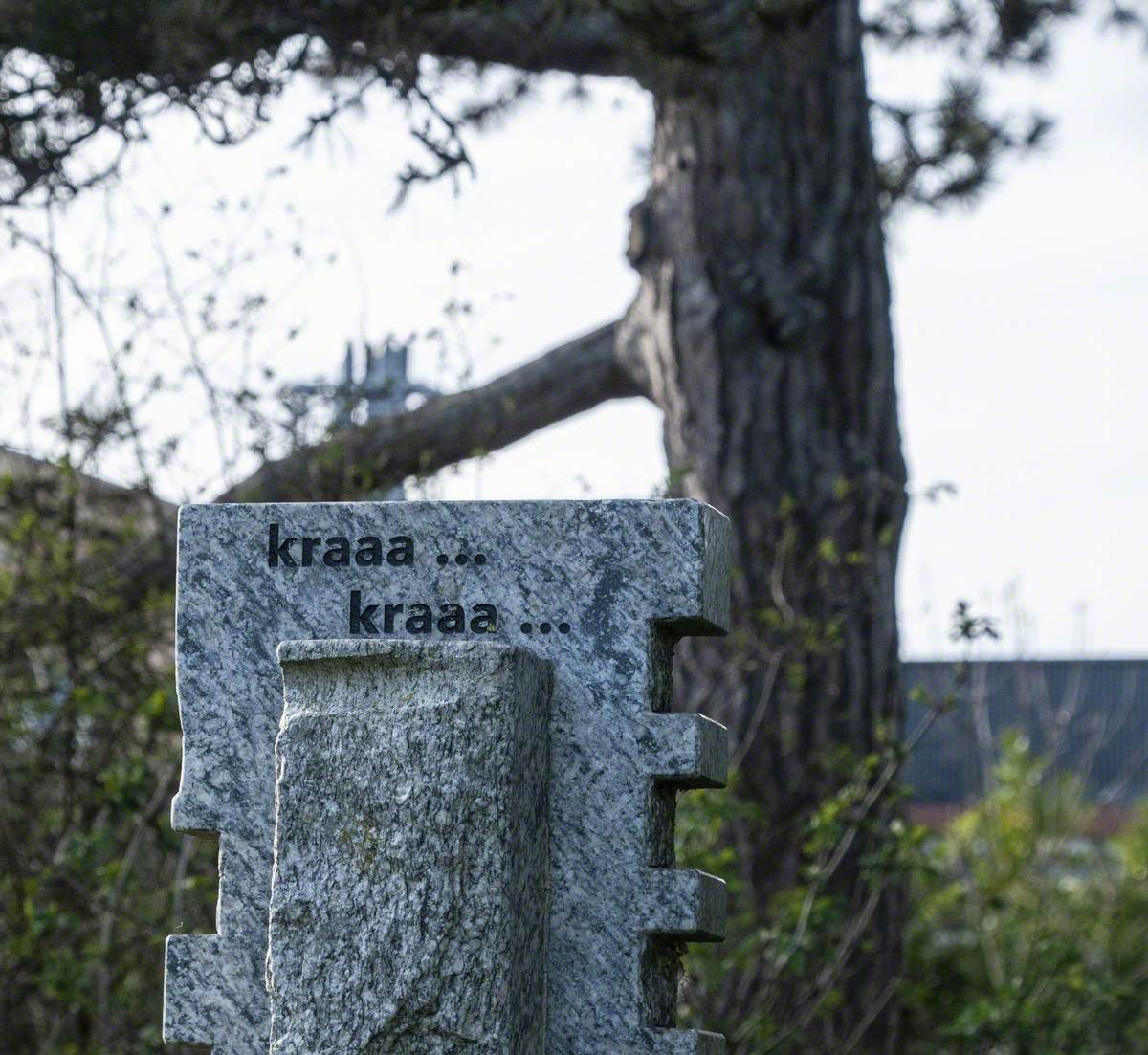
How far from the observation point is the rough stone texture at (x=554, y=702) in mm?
3635

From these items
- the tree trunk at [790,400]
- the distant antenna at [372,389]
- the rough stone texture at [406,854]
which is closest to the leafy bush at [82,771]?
the distant antenna at [372,389]

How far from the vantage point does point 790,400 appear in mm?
7688

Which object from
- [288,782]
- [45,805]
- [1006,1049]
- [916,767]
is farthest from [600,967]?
[916,767]

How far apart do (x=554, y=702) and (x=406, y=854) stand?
46 centimetres

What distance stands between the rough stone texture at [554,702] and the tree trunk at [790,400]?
3.15 meters

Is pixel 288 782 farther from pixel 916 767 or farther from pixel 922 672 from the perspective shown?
pixel 916 767

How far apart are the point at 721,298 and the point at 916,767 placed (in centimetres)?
1815

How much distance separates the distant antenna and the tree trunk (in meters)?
1.09

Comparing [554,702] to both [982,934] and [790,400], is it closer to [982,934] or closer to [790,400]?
[790,400]

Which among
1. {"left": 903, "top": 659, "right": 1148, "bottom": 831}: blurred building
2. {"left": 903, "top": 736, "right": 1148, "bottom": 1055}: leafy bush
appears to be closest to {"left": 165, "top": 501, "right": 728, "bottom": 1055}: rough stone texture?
{"left": 903, "top": 659, "right": 1148, "bottom": 831}: blurred building

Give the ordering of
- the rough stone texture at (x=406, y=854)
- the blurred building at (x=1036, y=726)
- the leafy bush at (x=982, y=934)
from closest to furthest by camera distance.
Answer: the rough stone texture at (x=406, y=854)
the leafy bush at (x=982, y=934)
the blurred building at (x=1036, y=726)

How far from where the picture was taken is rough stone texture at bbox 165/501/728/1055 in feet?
11.9

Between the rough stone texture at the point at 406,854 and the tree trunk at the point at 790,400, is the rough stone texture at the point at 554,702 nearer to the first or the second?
the rough stone texture at the point at 406,854

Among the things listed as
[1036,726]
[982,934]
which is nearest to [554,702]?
[982,934]
